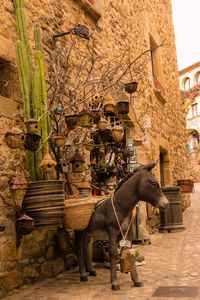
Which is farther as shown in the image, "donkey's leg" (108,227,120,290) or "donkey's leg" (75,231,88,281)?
"donkey's leg" (75,231,88,281)

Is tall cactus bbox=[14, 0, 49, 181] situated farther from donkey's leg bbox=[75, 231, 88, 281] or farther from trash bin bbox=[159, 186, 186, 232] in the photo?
trash bin bbox=[159, 186, 186, 232]

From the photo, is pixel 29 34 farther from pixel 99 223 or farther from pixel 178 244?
pixel 178 244

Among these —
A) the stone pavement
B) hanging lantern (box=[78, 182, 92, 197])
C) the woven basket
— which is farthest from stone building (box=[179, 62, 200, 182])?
the woven basket

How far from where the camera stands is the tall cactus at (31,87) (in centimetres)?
354

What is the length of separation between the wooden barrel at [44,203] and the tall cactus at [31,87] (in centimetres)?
31

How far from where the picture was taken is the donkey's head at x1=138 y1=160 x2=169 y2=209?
3385 millimetres

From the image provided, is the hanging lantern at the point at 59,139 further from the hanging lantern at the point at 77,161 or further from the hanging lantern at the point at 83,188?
the hanging lantern at the point at 83,188

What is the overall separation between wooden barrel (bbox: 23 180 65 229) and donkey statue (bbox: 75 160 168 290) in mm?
511

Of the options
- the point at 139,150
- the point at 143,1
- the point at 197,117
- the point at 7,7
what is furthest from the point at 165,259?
the point at 197,117

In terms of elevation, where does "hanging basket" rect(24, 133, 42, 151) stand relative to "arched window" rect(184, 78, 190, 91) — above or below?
below

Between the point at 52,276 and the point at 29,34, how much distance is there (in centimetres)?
303

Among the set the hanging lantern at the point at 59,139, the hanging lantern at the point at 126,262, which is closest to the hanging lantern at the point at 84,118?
the hanging lantern at the point at 59,139

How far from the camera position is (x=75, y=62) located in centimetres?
498

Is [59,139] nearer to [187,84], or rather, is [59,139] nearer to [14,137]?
[14,137]
